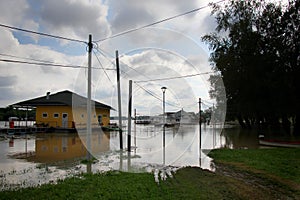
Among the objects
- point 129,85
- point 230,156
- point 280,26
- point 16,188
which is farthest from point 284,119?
point 16,188

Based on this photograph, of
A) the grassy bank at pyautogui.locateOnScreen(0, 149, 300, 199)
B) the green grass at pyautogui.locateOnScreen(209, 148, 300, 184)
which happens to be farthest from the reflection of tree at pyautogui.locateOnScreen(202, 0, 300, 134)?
the grassy bank at pyautogui.locateOnScreen(0, 149, 300, 199)

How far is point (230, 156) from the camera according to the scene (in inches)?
480

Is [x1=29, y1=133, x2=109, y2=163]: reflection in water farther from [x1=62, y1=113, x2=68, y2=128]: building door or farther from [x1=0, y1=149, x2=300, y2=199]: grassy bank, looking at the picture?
[x1=62, y1=113, x2=68, y2=128]: building door

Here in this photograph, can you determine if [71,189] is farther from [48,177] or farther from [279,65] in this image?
[279,65]

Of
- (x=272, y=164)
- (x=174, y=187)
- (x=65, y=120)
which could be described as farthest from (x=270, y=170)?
(x=65, y=120)

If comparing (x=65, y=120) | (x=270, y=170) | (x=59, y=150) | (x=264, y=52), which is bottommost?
(x=270, y=170)

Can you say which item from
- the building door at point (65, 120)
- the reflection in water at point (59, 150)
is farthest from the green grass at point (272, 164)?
the building door at point (65, 120)

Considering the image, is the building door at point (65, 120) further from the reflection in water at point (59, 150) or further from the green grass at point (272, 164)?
the green grass at point (272, 164)

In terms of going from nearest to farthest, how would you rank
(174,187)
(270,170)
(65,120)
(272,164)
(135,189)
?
(135,189), (174,187), (270,170), (272,164), (65,120)

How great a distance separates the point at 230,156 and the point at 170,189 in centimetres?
679

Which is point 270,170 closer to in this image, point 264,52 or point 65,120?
point 264,52

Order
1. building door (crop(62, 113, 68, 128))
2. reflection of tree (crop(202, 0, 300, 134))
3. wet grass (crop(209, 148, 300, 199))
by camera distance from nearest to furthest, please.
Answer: wet grass (crop(209, 148, 300, 199)) < reflection of tree (crop(202, 0, 300, 134)) < building door (crop(62, 113, 68, 128))

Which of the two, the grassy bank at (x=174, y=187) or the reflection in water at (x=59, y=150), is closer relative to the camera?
the grassy bank at (x=174, y=187)

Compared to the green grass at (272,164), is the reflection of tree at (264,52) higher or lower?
higher
